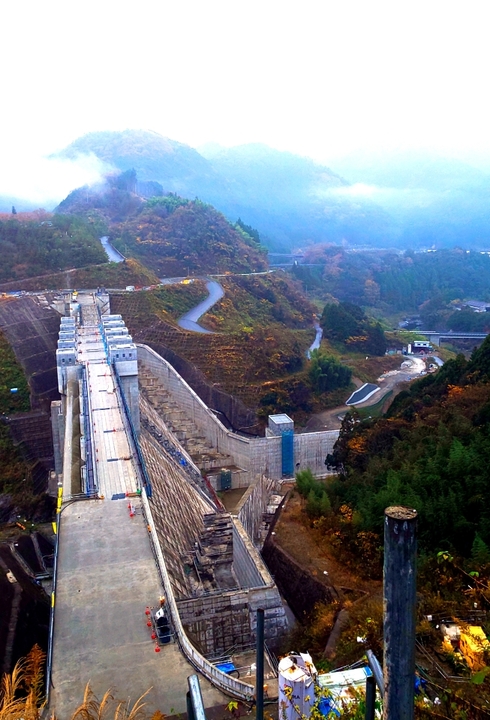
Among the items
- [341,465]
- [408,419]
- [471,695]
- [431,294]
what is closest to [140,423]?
[341,465]

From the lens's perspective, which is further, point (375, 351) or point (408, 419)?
point (375, 351)

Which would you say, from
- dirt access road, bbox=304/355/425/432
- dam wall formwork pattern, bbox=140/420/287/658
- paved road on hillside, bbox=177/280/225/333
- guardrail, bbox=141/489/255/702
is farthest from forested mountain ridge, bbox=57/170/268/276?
guardrail, bbox=141/489/255/702

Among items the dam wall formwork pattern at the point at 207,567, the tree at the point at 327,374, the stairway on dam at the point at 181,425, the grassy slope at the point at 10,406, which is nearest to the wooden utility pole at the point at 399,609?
the dam wall formwork pattern at the point at 207,567

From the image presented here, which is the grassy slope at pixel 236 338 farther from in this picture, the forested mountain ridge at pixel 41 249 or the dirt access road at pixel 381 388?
the forested mountain ridge at pixel 41 249

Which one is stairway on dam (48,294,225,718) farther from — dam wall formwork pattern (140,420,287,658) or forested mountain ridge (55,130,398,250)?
forested mountain ridge (55,130,398,250)

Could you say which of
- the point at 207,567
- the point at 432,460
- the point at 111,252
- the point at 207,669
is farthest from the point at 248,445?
the point at 111,252

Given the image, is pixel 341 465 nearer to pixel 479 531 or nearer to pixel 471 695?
pixel 479 531
